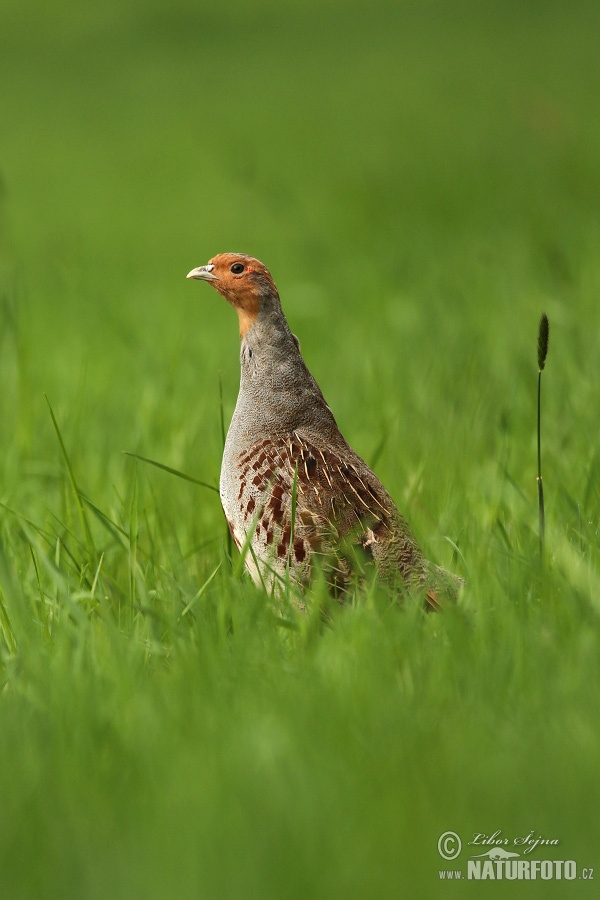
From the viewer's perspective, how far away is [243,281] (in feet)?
10.6

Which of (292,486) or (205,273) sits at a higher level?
(205,273)

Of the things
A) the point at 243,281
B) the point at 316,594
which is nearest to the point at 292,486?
the point at 316,594

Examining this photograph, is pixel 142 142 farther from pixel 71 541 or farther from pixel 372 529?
pixel 372 529

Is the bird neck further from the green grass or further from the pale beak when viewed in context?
the green grass

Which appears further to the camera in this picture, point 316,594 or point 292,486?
point 292,486

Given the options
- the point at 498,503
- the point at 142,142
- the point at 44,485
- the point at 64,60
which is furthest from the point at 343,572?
the point at 64,60

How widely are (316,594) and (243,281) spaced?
1015mm

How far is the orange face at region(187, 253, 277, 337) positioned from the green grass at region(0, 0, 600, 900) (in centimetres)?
66

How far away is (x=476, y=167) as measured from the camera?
12.1 meters

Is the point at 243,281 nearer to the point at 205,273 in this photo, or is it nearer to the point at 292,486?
the point at 205,273

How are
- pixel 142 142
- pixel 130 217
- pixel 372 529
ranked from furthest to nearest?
pixel 142 142
pixel 130 217
pixel 372 529

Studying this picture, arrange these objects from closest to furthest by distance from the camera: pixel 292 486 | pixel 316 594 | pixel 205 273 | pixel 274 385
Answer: pixel 316 594 → pixel 292 486 → pixel 274 385 → pixel 205 273

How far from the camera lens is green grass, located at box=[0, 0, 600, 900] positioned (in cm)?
202

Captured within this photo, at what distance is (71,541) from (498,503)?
1.55m
